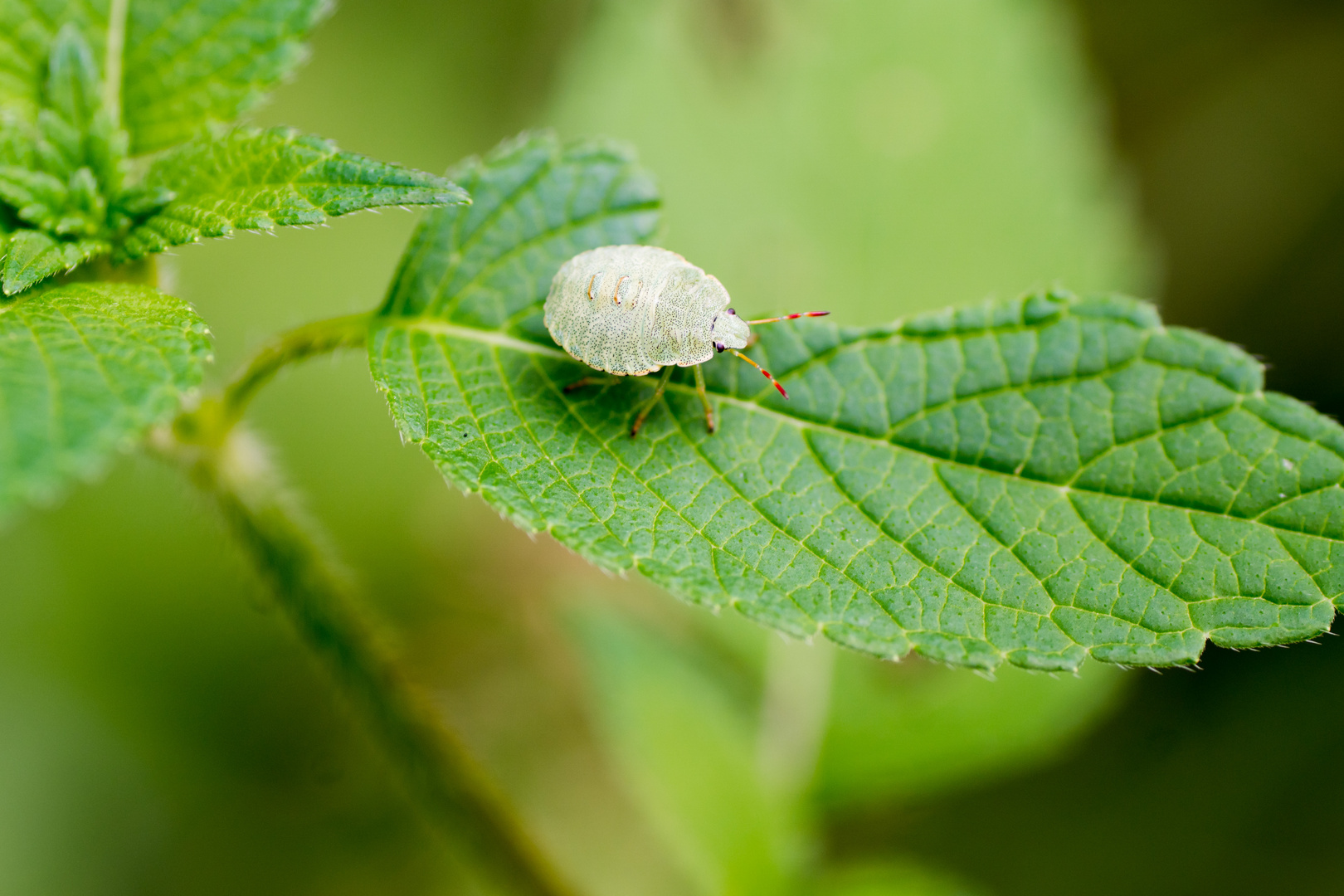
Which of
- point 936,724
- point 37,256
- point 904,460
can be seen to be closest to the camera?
point 37,256

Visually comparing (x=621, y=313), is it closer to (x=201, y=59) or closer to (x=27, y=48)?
(x=201, y=59)

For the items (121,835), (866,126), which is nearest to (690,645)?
(866,126)

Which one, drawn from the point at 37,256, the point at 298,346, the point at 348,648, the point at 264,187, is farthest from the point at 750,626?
the point at 37,256

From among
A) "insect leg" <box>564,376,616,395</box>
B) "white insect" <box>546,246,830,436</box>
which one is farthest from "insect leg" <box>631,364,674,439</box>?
"insect leg" <box>564,376,616,395</box>

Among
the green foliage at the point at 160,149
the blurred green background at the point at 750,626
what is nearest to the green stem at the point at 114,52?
the green foliage at the point at 160,149

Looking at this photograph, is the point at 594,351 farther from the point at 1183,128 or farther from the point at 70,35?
the point at 1183,128

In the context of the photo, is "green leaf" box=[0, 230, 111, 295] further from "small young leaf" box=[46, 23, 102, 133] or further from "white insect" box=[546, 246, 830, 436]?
"white insect" box=[546, 246, 830, 436]
